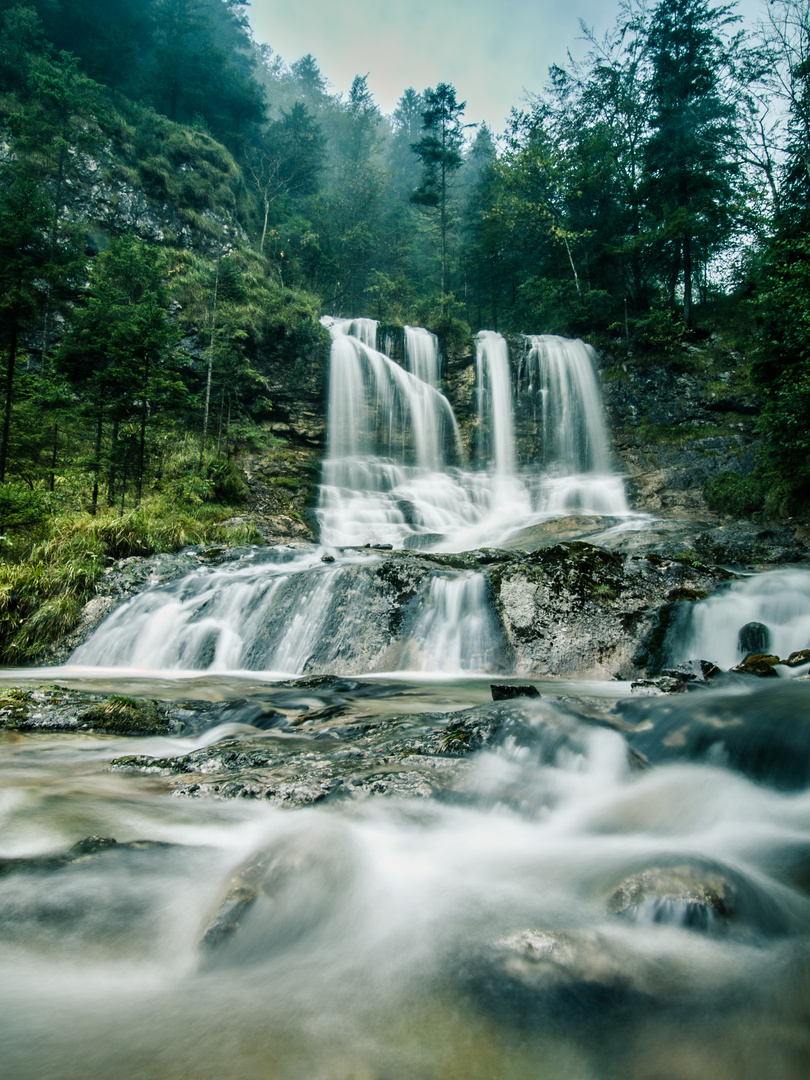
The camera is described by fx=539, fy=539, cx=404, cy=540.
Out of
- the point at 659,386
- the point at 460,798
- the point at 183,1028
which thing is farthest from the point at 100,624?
the point at 659,386

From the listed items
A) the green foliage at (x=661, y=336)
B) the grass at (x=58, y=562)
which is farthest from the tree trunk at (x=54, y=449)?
the green foliage at (x=661, y=336)

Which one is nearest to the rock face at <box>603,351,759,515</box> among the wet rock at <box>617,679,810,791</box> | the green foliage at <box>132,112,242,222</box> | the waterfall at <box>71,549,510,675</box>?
the waterfall at <box>71,549,510,675</box>

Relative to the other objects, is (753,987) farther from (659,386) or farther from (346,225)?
(346,225)

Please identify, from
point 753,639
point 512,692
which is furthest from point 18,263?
point 753,639

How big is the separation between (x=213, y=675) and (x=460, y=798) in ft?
16.9

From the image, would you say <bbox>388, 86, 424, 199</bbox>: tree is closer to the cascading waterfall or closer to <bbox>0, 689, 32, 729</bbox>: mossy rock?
the cascading waterfall

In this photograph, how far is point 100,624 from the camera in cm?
823

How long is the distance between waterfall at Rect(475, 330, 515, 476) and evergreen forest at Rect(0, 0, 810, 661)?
1.63 m

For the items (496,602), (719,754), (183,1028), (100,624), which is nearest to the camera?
(183,1028)

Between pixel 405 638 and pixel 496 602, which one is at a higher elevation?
pixel 496 602

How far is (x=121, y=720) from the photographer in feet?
14.9

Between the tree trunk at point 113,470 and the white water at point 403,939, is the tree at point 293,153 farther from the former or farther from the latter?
the white water at point 403,939

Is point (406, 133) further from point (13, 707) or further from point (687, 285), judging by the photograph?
point (13, 707)

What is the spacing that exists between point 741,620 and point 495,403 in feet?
52.2
